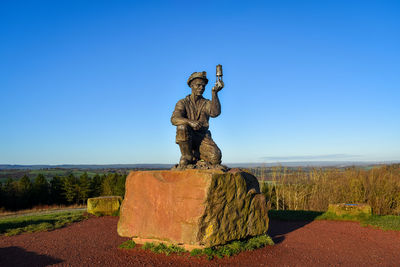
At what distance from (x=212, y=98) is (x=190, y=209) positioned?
2.32m

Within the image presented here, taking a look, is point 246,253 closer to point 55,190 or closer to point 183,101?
point 183,101

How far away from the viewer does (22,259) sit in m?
5.17

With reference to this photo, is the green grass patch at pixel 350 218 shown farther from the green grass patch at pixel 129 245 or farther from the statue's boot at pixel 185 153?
the green grass patch at pixel 129 245

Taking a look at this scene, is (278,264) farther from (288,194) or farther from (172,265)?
(288,194)

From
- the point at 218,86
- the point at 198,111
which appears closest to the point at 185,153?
the point at 198,111

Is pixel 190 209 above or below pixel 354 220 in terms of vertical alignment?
above

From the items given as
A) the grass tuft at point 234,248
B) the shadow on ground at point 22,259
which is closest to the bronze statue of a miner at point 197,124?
the grass tuft at point 234,248

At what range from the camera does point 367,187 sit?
1055cm

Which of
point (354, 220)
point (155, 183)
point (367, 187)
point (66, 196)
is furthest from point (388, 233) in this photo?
point (66, 196)

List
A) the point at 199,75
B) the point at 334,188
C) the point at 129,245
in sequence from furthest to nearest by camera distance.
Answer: the point at 334,188
the point at 199,75
the point at 129,245

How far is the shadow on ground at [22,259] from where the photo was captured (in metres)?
4.93

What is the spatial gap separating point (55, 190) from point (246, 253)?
18182 mm

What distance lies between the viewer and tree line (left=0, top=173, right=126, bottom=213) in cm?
1814

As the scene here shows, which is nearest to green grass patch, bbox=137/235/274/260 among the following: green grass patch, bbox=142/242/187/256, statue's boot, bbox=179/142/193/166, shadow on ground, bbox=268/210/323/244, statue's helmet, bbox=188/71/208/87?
green grass patch, bbox=142/242/187/256
